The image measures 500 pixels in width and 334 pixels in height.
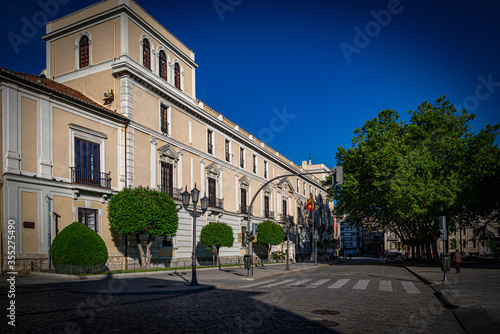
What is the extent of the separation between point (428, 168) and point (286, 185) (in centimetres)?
→ 2627

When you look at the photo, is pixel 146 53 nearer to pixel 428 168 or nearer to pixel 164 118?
pixel 164 118

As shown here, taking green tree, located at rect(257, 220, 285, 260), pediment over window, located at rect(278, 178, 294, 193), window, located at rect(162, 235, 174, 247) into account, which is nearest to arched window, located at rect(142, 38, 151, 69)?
window, located at rect(162, 235, 174, 247)

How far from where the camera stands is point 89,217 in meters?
21.3

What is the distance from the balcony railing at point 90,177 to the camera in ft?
68.0

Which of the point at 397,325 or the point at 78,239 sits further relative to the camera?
the point at 78,239

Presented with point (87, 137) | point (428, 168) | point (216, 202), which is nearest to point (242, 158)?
point (216, 202)

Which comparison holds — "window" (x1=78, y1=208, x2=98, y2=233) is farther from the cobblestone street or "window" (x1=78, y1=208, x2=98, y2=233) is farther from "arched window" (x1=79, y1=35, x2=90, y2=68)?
"arched window" (x1=79, y1=35, x2=90, y2=68)

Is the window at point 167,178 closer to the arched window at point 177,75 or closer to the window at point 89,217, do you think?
the window at point 89,217

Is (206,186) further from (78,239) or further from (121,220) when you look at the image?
(78,239)

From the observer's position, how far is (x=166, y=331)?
6684mm

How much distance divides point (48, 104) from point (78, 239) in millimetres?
7494

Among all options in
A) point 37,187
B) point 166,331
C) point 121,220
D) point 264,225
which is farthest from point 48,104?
point 264,225

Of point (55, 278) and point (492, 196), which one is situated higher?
point (492, 196)

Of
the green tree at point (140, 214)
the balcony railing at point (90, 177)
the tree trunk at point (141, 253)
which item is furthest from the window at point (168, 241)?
the balcony railing at point (90, 177)
